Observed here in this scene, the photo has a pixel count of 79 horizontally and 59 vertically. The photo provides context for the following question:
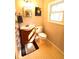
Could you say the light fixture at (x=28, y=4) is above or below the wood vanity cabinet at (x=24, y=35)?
above

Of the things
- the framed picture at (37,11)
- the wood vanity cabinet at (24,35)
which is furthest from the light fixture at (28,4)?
the wood vanity cabinet at (24,35)

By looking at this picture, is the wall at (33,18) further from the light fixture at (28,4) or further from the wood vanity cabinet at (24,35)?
the wood vanity cabinet at (24,35)

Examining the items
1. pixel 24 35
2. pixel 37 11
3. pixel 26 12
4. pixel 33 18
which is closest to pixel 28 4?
pixel 26 12

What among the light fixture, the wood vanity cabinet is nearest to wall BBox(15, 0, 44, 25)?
the light fixture

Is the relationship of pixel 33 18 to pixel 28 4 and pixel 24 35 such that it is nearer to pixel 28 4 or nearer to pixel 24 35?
pixel 28 4

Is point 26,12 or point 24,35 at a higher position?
point 26,12

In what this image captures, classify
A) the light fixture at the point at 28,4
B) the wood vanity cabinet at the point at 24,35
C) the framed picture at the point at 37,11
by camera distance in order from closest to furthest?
the wood vanity cabinet at the point at 24,35
the light fixture at the point at 28,4
the framed picture at the point at 37,11
